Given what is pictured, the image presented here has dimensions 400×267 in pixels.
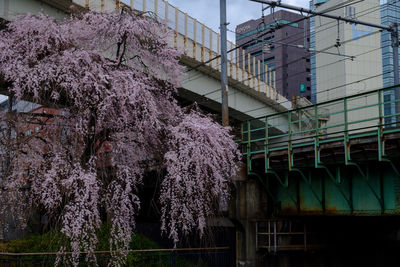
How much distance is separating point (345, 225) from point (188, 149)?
29.0ft

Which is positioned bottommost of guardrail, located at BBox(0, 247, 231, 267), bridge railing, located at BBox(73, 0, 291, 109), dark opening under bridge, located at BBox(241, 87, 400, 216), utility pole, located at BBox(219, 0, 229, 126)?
guardrail, located at BBox(0, 247, 231, 267)

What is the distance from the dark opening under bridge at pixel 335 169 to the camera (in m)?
13.6

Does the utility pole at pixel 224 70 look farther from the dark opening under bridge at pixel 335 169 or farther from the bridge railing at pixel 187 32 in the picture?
the bridge railing at pixel 187 32

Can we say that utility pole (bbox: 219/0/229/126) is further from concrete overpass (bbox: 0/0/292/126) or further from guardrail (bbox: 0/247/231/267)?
guardrail (bbox: 0/247/231/267)

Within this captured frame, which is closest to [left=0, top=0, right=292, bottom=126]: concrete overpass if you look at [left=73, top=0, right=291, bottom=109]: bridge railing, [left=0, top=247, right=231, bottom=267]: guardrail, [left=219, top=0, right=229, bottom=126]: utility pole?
[left=73, top=0, right=291, bottom=109]: bridge railing

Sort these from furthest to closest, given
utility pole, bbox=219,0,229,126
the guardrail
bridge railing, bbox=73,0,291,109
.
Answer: bridge railing, bbox=73,0,291,109 → utility pole, bbox=219,0,229,126 → the guardrail

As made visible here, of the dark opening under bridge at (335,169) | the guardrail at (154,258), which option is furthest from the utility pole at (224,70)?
the guardrail at (154,258)

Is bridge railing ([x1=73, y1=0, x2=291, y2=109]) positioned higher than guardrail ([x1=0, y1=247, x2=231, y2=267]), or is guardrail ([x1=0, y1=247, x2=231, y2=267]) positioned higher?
bridge railing ([x1=73, y1=0, x2=291, y2=109])

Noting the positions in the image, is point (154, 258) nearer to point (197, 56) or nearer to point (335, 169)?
point (335, 169)

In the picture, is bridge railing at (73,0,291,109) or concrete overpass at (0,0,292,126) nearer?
concrete overpass at (0,0,292,126)

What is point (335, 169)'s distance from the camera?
50.3 feet

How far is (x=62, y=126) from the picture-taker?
15.3 m

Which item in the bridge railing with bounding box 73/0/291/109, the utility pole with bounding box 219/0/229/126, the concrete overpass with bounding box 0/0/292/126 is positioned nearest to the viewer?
the utility pole with bounding box 219/0/229/126

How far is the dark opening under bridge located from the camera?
1357 cm
